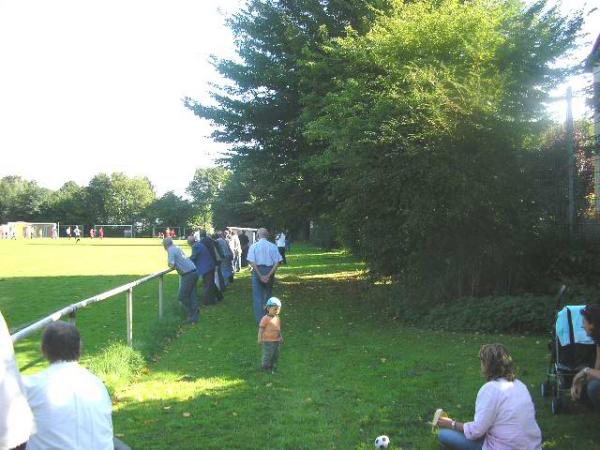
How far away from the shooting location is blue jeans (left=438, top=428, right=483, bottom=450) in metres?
4.76

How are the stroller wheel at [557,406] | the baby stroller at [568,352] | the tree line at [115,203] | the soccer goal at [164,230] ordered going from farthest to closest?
the tree line at [115,203] < the soccer goal at [164,230] < the stroller wheel at [557,406] < the baby stroller at [568,352]

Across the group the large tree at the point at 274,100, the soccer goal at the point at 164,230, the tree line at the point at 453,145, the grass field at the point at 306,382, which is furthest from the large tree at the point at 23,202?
the tree line at the point at 453,145

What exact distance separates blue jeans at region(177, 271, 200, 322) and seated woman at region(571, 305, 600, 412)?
851cm

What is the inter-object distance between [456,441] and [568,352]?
189 centimetres

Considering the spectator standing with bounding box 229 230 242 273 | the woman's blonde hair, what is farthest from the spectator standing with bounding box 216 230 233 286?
the woman's blonde hair

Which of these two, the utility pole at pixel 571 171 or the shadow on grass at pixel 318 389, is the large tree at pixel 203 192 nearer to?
the utility pole at pixel 571 171

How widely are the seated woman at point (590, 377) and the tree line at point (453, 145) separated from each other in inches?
231

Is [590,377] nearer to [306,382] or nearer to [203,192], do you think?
[306,382]

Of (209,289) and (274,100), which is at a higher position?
(274,100)

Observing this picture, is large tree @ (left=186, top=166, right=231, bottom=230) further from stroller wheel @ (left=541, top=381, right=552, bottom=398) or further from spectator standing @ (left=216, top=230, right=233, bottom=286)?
stroller wheel @ (left=541, top=381, right=552, bottom=398)

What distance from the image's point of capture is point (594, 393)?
5.32 meters

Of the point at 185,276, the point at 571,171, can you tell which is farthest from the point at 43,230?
the point at 571,171

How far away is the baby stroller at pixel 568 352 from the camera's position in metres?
6.05

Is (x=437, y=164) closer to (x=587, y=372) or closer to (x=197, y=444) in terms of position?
(x=587, y=372)
